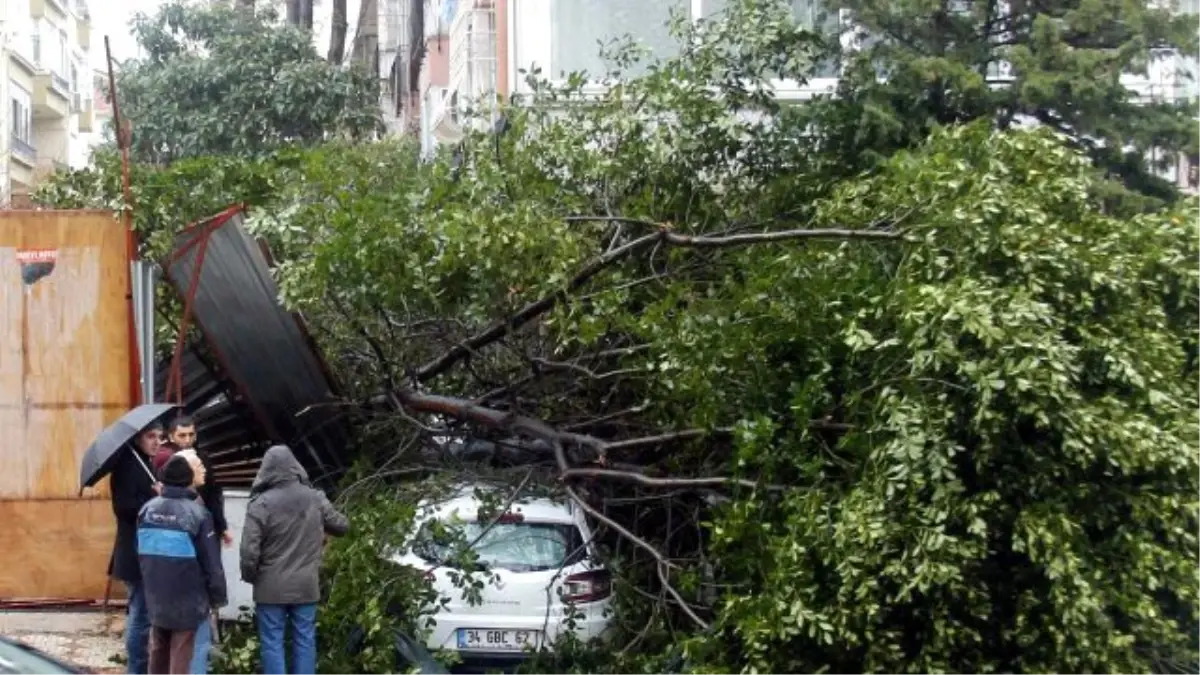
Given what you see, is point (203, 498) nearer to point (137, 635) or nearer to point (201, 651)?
point (137, 635)

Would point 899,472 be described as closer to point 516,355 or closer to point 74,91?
point 516,355

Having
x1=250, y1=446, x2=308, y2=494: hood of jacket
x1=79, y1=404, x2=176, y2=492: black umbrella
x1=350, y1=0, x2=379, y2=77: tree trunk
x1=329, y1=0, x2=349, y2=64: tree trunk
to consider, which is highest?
x1=350, y1=0, x2=379, y2=77: tree trunk

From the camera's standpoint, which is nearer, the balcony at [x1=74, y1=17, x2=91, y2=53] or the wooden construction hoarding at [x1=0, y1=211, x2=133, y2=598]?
the wooden construction hoarding at [x1=0, y1=211, x2=133, y2=598]

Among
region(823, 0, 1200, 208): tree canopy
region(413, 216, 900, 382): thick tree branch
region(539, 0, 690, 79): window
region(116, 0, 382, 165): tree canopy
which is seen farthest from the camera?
region(116, 0, 382, 165): tree canopy

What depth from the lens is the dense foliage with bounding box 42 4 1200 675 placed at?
8.41m

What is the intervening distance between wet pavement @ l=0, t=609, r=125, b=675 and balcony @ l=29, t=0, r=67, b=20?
3838cm

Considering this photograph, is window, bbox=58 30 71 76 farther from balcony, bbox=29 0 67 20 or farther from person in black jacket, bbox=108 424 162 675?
person in black jacket, bbox=108 424 162 675

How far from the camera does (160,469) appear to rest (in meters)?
9.30

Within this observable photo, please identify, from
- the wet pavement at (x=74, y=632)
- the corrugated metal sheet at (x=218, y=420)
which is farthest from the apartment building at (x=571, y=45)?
the wet pavement at (x=74, y=632)

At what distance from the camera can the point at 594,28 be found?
1769 centimetres

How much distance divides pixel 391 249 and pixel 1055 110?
19.4 feet

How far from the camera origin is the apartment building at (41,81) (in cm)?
4181

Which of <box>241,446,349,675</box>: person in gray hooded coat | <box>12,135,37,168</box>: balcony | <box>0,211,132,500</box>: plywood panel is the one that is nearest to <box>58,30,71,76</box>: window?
<box>12,135,37,168</box>: balcony

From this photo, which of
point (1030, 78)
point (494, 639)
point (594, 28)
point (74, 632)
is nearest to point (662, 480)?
point (494, 639)
